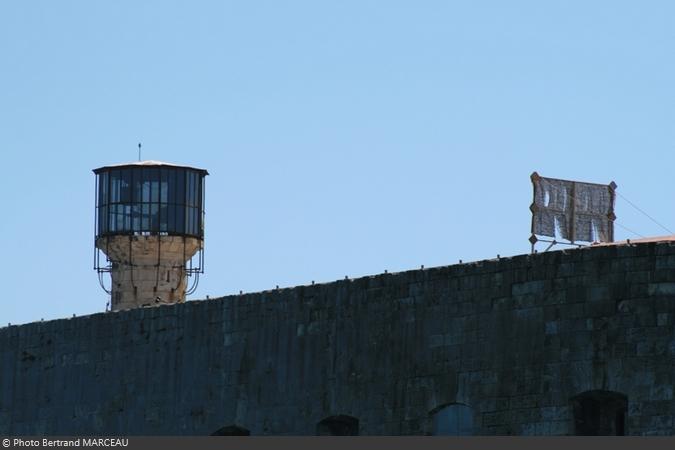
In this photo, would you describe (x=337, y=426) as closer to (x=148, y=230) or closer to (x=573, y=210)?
(x=573, y=210)

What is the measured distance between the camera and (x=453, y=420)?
30.9m

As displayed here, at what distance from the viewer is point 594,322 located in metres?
28.8

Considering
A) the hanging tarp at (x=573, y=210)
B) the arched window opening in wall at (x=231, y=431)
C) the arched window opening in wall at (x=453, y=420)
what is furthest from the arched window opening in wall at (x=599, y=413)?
the arched window opening in wall at (x=231, y=431)

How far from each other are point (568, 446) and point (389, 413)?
26.1 feet

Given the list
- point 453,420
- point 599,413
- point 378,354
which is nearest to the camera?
point 599,413

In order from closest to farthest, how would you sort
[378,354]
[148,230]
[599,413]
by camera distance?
[599,413]
[378,354]
[148,230]

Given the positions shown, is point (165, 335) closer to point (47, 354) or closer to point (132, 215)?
point (47, 354)

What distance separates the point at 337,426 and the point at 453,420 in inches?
113

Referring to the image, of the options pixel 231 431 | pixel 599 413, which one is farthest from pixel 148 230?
pixel 599 413

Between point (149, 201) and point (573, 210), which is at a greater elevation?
point (149, 201)

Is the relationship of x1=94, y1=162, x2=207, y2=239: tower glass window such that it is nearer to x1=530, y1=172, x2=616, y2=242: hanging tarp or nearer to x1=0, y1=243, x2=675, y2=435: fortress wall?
x1=0, y1=243, x2=675, y2=435: fortress wall

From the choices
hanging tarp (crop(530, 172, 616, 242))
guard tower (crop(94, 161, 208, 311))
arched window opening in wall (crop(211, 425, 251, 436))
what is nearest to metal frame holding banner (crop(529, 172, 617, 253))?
hanging tarp (crop(530, 172, 616, 242))

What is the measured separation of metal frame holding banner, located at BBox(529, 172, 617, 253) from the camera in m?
33.6

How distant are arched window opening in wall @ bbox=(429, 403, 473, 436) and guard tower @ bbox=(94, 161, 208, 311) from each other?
20.1 meters
